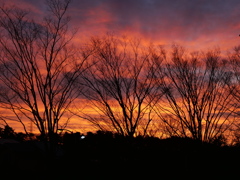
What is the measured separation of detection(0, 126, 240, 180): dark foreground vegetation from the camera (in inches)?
486

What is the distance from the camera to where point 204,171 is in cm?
1227

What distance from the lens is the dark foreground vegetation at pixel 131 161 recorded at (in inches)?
486

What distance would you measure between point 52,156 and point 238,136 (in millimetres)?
16659

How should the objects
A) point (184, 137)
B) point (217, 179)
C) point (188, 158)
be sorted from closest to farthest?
point (217, 179), point (188, 158), point (184, 137)

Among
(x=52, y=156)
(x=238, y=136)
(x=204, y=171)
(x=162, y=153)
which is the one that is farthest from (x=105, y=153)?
(x=238, y=136)

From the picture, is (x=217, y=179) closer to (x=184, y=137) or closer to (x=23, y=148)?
(x=184, y=137)

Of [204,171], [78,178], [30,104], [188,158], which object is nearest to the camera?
[30,104]

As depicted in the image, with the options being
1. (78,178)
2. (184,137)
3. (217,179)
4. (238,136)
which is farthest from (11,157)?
(238,136)

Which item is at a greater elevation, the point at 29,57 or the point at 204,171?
the point at 29,57

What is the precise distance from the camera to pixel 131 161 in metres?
13.5

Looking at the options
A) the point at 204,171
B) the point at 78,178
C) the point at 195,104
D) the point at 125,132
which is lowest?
the point at 78,178

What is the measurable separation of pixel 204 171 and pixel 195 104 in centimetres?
581

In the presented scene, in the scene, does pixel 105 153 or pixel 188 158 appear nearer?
pixel 188 158

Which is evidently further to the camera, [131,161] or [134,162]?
[131,161]
